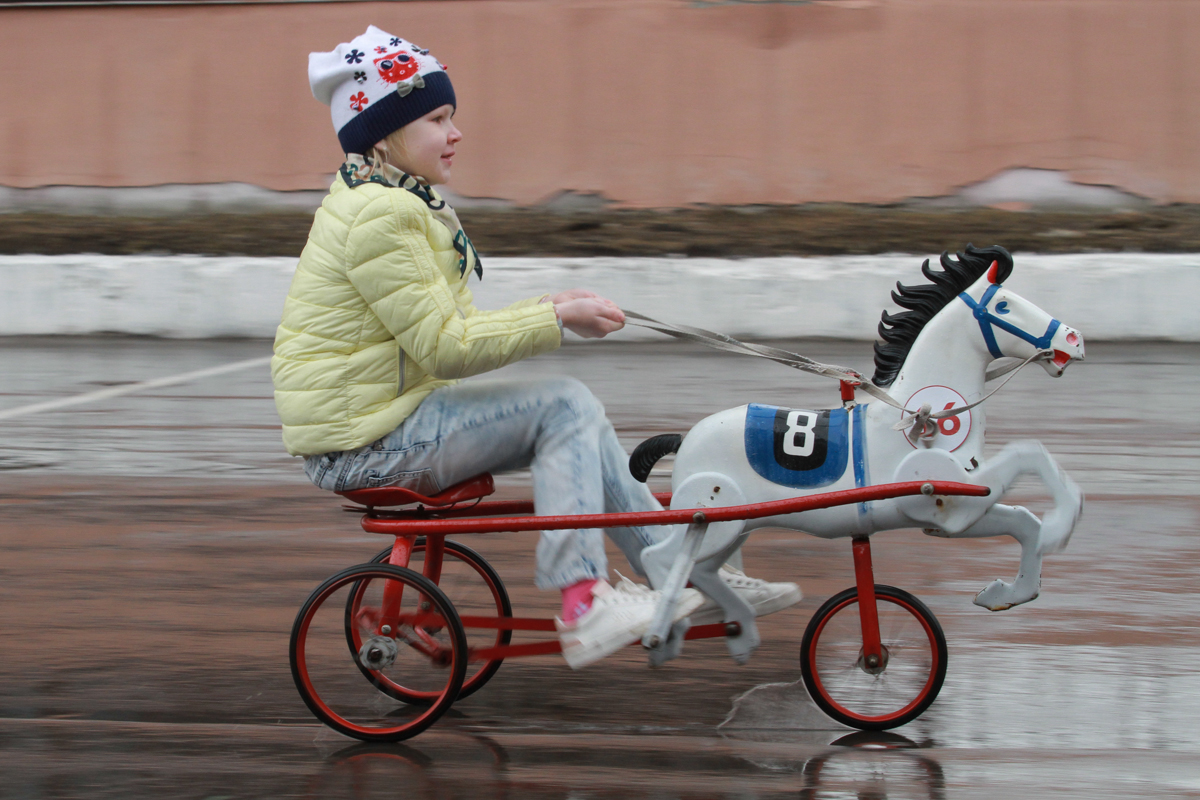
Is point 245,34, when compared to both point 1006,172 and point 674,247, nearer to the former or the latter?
point 674,247

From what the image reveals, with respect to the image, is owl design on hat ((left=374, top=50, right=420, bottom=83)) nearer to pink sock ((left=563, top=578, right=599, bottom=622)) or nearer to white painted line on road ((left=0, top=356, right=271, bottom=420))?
pink sock ((left=563, top=578, right=599, bottom=622))

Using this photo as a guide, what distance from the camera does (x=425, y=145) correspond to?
400 cm

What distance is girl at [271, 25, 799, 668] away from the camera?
12.7ft

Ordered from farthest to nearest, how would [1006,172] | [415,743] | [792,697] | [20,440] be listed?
[1006,172] < [20,440] < [792,697] < [415,743]

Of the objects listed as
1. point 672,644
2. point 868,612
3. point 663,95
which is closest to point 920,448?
point 868,612

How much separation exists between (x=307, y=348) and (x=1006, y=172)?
1201cm

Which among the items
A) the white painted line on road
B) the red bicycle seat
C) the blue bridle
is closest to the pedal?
the red bicycle seat

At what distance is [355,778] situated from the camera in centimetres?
393

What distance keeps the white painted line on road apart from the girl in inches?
238

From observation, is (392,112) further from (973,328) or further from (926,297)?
(973,328)

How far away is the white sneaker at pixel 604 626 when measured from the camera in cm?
400

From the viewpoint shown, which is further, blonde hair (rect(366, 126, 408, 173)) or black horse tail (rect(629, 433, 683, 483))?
black horse tail (rect(629, 433, 683, 483))

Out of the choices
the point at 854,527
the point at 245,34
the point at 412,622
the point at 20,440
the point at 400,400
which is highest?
the point at 245,34

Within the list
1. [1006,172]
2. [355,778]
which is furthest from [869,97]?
[355,778]
